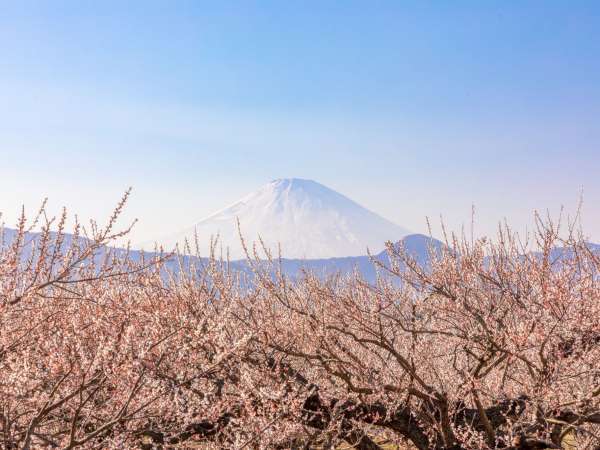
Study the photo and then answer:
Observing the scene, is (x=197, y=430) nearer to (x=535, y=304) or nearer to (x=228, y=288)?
(x=228, y=288)

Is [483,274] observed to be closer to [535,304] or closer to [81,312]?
[535,304]

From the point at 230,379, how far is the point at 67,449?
190 inches

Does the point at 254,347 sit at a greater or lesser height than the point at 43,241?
lesser

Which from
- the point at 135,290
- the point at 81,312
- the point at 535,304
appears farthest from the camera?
the point at 135,290

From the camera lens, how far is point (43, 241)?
Result: 5.42 m

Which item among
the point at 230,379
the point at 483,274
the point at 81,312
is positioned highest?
the point at 483,274

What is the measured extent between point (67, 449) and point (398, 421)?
6.32 m

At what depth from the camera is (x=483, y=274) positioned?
30.7 ft

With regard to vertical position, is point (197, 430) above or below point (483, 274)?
below

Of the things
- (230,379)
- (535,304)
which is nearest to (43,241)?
(230,379)

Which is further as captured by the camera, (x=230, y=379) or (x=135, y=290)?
(x=135, y=290)

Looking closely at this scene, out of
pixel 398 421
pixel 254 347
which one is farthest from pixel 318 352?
pixel 398 421

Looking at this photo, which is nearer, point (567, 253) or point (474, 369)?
point (474, 369)

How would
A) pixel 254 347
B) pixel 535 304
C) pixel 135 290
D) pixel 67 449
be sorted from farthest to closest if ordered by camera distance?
pixel 135 290 < pixel 254 347 < pixel 535 304 < pixel 67 449
